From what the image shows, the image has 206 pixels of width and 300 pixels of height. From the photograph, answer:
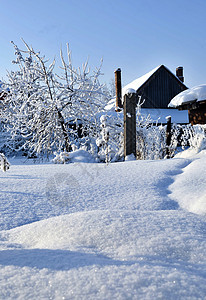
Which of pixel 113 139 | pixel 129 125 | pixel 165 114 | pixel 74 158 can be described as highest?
pixel 165 114

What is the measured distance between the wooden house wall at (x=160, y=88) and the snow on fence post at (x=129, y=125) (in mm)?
14947

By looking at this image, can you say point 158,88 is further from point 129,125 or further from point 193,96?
point 129,125

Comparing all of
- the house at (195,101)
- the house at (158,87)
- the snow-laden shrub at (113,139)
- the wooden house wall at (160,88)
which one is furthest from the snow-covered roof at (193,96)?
the wooden house wall at (160,88)

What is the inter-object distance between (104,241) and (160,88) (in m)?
20.2

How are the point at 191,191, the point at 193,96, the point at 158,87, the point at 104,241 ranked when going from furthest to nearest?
the point at 158,87, the point at 193,96, the point at 191,191, the point at 104,241

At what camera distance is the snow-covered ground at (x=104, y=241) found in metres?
0.86

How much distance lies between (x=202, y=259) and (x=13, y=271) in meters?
0.90

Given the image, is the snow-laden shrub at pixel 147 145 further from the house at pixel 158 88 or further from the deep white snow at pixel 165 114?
the house at pixel 158 88

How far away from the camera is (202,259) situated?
116 cm

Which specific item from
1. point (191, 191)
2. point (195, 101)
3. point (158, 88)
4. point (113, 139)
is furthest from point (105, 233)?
point (158, 88)

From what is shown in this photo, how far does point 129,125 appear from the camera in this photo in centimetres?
493

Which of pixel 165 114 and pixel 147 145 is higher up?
pixel 165 114

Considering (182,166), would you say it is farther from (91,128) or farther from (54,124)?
(91,128)

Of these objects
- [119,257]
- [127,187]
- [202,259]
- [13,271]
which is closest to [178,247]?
[202,259]
